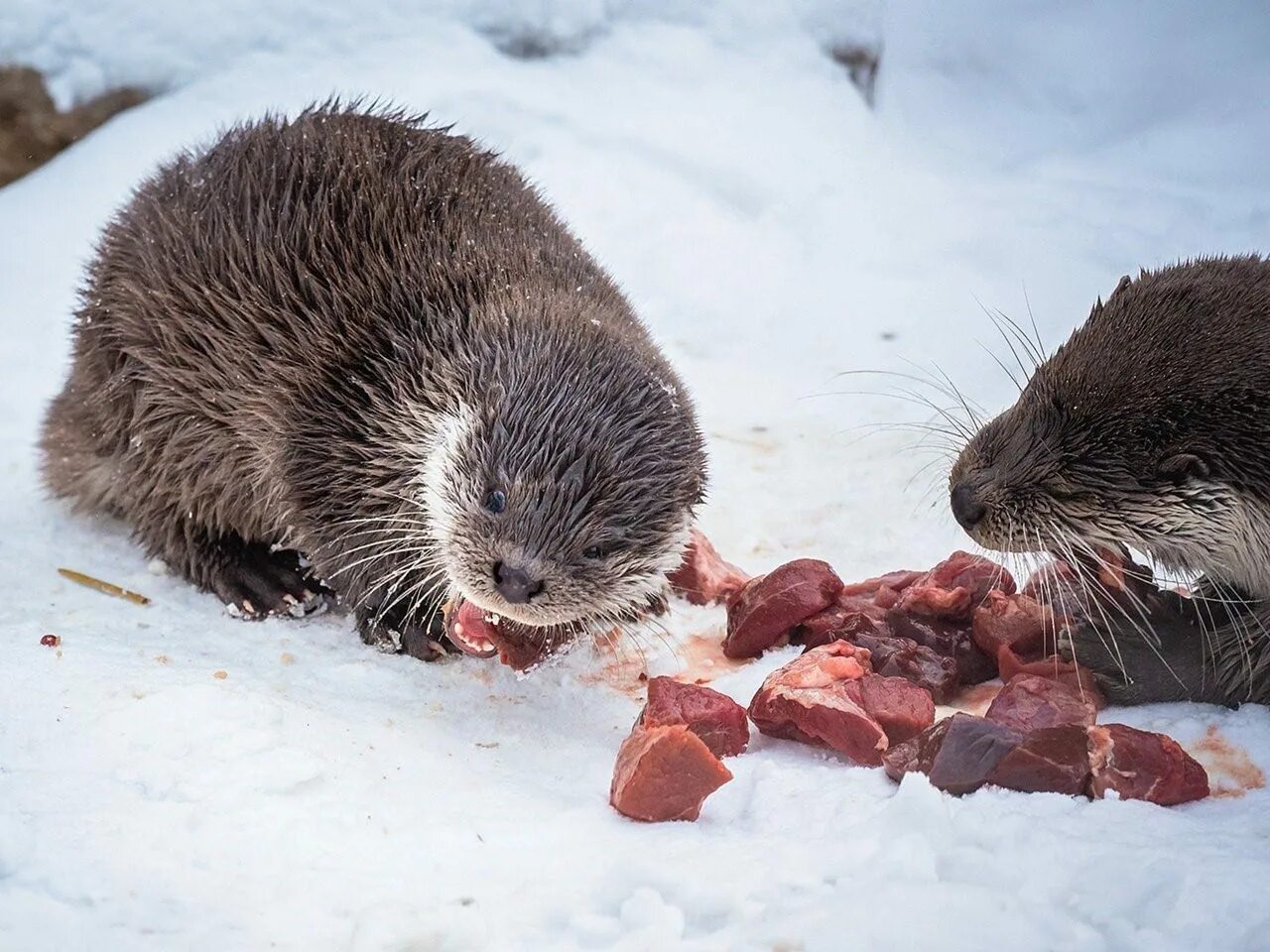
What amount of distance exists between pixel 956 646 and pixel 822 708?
592 millimetres

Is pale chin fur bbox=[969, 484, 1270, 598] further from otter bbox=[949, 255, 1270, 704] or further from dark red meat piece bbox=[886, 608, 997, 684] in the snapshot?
A: dark red meat piece bbox=[886, 608, 997, 684]

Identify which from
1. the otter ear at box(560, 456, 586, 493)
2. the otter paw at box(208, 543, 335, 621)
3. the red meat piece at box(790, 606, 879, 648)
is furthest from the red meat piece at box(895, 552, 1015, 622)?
the otter paw at box(208, 543, 335, 621)

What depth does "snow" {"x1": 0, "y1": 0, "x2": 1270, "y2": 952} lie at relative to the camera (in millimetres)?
1846

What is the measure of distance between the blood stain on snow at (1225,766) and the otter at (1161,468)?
5.9 inches

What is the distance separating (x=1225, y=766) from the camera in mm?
2375

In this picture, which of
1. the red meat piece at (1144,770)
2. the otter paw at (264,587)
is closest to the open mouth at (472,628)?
the otter paw at (264,587)

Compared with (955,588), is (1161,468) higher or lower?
higher

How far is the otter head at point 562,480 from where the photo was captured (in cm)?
258

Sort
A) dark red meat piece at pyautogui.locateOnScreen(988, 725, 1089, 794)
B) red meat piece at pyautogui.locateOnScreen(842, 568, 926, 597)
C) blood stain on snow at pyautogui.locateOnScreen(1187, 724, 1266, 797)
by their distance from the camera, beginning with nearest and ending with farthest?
dark red meat piece at pyautogui.locateOnScreen(988, 725, 1089, 794) → blood stain on snow at pyautogui.locateOnScreen(1187, 724, 1266, 797) → red meat piece at pyautogui.locateOnScreen(842, 568, 926, 597)

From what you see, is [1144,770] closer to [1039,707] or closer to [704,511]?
[1039,707]

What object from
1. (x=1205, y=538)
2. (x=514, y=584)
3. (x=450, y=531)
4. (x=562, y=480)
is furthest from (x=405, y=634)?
(x=1205, y=538)

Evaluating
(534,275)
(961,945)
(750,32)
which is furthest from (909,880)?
(750,32)

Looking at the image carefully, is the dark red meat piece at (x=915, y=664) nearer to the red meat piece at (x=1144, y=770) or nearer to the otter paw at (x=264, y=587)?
the red meat piece at (x=1144, y=770)

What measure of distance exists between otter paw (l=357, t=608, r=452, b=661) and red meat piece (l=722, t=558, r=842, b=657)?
0.68m
